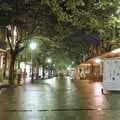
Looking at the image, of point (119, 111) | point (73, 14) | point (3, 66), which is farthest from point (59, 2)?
point (3, 66)

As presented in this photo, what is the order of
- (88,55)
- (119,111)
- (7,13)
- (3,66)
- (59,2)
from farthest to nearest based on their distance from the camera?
1. (88,55)
2. (3,66)
3. (7,13)
4. (59,2)
5. (119,111)

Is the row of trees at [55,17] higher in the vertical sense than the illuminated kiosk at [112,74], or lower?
higher

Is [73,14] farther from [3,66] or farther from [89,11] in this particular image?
[3,66]

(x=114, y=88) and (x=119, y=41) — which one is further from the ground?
(x=119, y=41)

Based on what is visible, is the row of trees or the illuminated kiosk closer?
the row of trees

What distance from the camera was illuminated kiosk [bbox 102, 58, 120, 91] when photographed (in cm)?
2505

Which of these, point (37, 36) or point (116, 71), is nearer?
point (116, 71)

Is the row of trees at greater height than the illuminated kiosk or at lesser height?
greater

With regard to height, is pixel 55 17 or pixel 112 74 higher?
pixel 55 17

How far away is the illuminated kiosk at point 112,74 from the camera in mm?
25047

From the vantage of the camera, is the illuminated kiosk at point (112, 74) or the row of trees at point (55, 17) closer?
the row of trees at point (55, 17)

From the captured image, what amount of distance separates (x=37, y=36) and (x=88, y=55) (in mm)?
27682

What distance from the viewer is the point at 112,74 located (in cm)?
2531

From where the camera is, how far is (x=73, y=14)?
19266 millimetres
